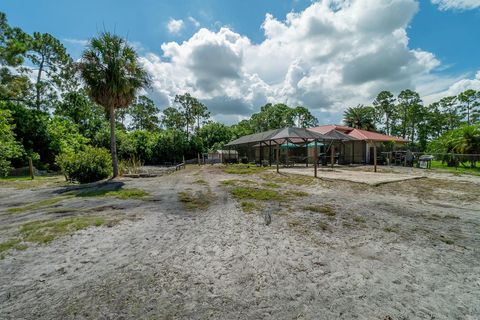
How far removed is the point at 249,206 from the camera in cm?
658

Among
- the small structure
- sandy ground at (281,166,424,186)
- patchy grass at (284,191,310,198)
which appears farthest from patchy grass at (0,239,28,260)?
the small structure

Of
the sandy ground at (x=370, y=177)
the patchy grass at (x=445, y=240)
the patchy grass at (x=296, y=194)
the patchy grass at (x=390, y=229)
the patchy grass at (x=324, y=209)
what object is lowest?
the patchy grass at (x=445, y=240)

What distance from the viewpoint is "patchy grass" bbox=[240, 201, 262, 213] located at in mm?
6176

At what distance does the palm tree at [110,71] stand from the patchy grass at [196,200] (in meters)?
8.13

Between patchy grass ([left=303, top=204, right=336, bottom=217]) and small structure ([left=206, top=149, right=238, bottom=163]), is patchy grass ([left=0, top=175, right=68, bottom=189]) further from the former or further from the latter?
small structure ([left=206, top=149, right=238, bottom=163])

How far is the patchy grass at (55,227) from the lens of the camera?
422 centimetres

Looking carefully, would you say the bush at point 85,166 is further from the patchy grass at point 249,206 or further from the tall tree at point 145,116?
the tall tree at point 145,116

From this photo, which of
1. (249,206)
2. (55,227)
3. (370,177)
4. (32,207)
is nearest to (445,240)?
(249,206)

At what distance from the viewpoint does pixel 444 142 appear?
66.1 feet

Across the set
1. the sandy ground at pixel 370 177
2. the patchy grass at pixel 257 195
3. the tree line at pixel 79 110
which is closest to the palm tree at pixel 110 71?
the tree line at pixel 79 110

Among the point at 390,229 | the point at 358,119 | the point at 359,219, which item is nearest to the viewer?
the point at 390,229

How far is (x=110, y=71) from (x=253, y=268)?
→ 580 inches

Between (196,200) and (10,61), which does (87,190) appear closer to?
(196,200)

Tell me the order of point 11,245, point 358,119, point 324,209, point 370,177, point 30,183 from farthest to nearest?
point 358,119, point 30,183, point 370,177, point 324,209, point 11,245
